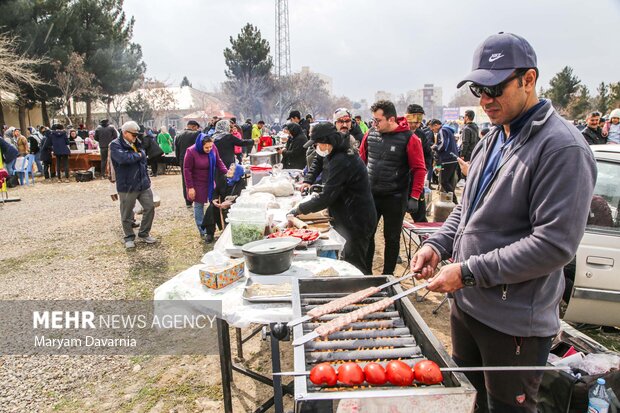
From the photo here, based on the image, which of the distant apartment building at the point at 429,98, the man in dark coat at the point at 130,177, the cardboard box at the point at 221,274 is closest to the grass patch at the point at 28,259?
the man in dark coat at the point at 130,177

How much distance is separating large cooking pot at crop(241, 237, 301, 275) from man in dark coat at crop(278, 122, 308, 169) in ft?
18.4

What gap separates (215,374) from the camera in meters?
3.37

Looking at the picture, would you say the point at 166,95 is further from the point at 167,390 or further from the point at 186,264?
the point at 167,390

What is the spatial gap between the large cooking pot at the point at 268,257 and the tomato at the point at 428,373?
1.34 m

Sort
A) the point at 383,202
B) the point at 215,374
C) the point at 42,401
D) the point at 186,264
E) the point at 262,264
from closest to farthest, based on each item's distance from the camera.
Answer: the point at 262,264 → the point at 42,401 → the point at 215,374 → the point at 383,202 → the point at 186,264

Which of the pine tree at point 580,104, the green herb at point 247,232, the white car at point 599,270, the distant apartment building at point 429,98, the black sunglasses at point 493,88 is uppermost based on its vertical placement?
the distant apartment building at point 429,98

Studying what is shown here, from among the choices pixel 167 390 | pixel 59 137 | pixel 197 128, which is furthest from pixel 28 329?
pixel 59 137

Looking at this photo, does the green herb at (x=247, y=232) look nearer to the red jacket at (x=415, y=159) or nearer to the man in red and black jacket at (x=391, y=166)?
the man in red and black jacket at (x=391, y=166)

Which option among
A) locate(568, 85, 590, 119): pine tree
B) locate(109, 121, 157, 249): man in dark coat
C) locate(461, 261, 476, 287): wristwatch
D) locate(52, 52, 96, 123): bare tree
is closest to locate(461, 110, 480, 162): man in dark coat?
locate(109, 121, 157, 249): man in dark coat

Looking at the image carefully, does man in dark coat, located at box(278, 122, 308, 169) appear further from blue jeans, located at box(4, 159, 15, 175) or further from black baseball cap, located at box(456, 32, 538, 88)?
blue jeans, located at box(4, 159, 15, 175)

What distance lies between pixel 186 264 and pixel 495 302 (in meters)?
4.97

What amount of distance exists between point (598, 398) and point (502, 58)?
2.10 meters

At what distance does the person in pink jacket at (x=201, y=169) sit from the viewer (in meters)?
6.46
